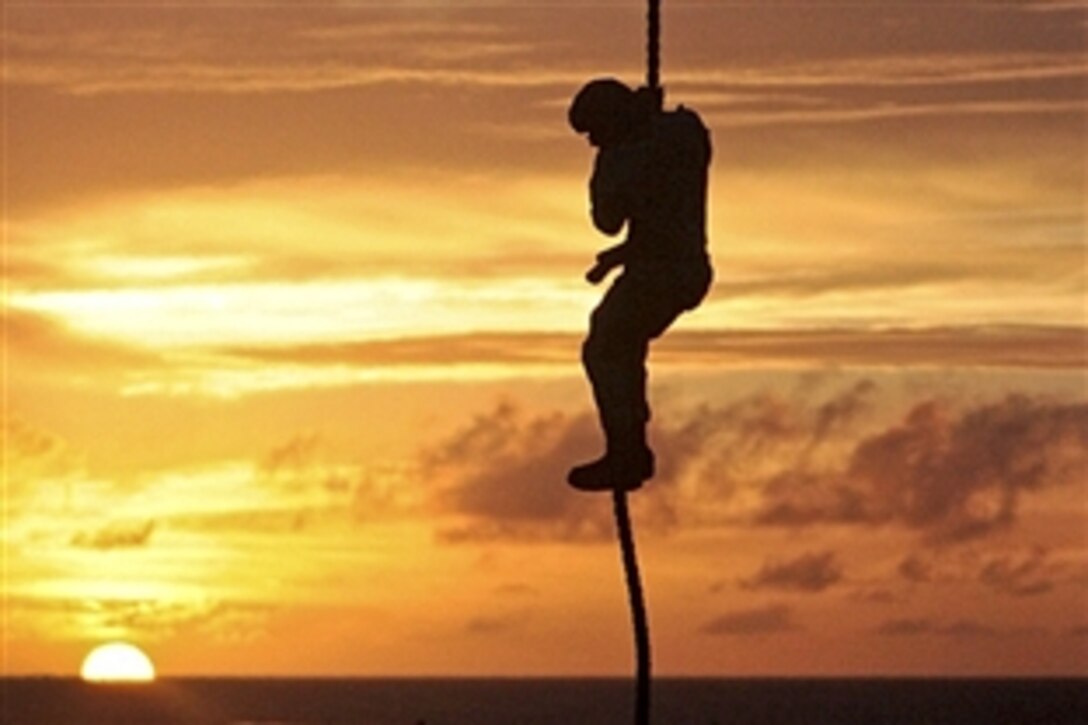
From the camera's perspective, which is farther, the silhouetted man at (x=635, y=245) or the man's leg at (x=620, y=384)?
the man's leg at (x=620, y=384)

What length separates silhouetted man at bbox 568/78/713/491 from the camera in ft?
78.6

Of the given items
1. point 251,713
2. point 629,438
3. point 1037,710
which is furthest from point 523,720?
point 629,438

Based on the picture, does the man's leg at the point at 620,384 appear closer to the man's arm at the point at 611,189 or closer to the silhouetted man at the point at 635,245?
the silhouetted man at the point at 635,245

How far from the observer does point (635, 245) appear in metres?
24.3

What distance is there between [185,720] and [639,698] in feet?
534

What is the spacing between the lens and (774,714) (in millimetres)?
198375

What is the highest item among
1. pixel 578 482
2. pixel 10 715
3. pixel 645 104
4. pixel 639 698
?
pixel 10 715

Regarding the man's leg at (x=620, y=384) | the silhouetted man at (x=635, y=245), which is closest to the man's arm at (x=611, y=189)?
the silhouetted man at (x=635, y=245)

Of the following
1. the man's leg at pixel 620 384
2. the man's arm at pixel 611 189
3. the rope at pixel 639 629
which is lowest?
the rope at pixel 639 629

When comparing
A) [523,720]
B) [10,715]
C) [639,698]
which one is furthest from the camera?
[523,720]

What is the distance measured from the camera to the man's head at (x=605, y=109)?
24.0 meters

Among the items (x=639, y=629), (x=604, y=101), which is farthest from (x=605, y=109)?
(x=639, y=629)

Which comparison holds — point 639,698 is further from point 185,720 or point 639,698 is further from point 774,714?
Answer: point 774,714

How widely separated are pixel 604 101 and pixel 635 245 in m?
0.96
